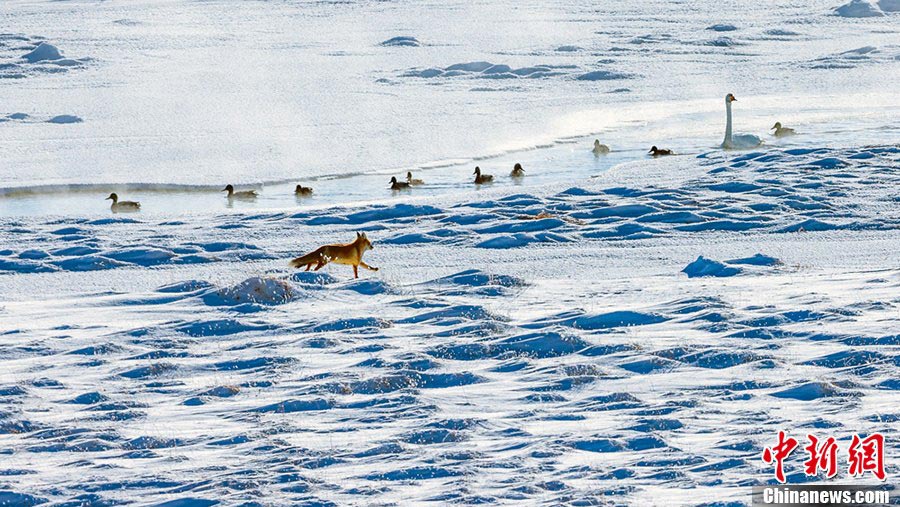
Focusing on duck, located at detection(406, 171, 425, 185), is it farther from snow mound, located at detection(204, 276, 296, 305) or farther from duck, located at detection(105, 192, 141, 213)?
snow mound, located at detection(204, 276, 296, 305)

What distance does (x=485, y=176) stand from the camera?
656 inches

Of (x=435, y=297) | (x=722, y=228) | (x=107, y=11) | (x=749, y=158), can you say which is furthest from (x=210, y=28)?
(x=435, y=297)

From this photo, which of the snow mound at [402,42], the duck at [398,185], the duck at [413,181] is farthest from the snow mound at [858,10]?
the duck at [398,185]

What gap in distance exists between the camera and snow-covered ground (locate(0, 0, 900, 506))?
20.7ft

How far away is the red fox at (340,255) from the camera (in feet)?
35.2

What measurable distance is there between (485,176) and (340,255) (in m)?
6.12

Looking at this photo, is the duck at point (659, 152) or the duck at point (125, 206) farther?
the duck at point (659, 152)

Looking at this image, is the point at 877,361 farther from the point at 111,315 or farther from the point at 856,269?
the point at 111,315

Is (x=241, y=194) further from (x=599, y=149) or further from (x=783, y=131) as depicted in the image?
(x=783, y=131)

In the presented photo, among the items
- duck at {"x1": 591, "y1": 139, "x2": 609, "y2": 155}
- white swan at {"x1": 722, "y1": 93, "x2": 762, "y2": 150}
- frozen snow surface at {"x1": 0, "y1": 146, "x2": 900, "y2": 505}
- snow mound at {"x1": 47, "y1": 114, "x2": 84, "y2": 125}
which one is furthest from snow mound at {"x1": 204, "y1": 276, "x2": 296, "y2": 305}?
snow mound at {"x1": 47, "y1": 114, "x2": 84, "y2": 125}

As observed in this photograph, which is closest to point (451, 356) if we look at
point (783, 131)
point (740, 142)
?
point (740, 142)

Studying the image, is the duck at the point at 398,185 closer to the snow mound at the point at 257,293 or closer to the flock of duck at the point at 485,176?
the flock of duck at the point at 485,176

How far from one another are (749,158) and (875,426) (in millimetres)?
11047

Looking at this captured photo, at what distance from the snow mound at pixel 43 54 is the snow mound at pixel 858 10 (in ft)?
76.4
